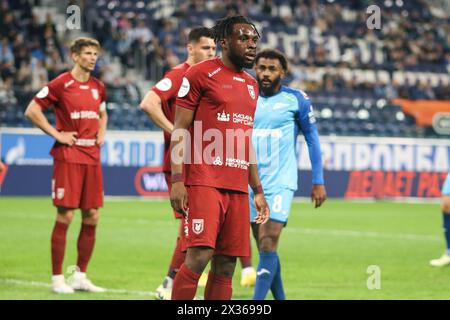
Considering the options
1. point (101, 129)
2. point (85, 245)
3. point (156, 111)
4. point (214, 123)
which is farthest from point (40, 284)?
point (214, 123)

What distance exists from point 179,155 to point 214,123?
329 mm

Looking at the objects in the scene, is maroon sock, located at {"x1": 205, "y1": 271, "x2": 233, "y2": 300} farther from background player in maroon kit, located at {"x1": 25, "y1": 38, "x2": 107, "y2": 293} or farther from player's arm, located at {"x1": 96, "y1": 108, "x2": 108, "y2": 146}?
player's arm, located at {"x1": 96, "y1": 108, "x2": 108, "y2": 146}

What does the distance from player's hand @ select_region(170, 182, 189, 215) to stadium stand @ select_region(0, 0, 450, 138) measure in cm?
1637

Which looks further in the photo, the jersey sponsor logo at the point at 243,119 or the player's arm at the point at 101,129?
the player's arm at the point at 101,129

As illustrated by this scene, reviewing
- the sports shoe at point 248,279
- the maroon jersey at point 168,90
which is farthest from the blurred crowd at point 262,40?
the maroon jersey at point 168,90

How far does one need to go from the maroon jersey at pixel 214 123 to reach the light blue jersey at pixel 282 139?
6.59 ft

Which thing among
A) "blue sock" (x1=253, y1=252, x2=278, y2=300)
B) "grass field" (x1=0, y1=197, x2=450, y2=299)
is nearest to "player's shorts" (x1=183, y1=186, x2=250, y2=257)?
"blue sock" (x1=253, y1=252, x2=278, y2=300)

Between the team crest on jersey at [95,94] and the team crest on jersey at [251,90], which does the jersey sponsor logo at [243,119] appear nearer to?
the team crest on jersey at [251,90]

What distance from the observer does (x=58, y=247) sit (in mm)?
9500

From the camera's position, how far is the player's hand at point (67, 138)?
962 centimetres

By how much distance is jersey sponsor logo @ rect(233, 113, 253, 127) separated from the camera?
20.9 ft

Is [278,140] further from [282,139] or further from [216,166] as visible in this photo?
[216,166]
